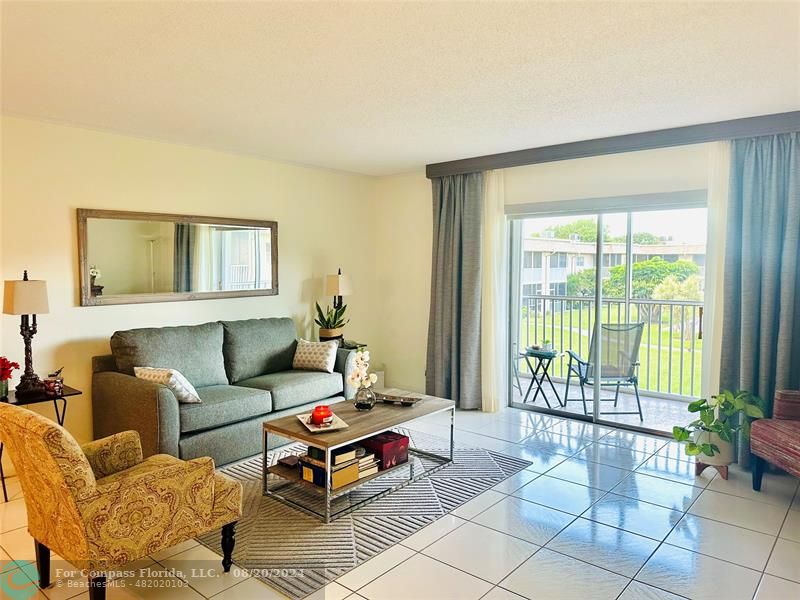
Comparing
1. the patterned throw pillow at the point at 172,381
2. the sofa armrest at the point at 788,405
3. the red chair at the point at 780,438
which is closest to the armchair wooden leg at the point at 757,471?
the red chair at the point at 780,438

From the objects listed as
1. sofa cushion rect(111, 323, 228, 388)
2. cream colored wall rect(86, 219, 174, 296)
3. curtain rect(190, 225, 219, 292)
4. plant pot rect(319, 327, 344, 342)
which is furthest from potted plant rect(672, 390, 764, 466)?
cream colored wall rect(86, 219, 174, 296)

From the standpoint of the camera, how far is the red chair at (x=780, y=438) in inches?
124

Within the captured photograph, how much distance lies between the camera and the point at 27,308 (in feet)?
11.0

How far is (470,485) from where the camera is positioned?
3.58 meters

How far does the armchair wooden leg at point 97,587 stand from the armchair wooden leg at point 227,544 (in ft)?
1.79

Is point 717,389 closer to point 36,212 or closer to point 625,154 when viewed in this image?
point 625,154

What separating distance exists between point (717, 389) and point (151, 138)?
191 inches

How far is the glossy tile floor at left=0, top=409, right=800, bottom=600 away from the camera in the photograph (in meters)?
2.43

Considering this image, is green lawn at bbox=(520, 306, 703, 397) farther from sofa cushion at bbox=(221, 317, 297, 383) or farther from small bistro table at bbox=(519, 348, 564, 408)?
sofa cushion at bbox=(221, 317, 297, 383)

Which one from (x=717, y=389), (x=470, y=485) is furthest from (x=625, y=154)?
(x=470, y=485)

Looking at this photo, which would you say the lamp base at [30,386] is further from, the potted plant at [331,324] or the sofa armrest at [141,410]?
the potted plant at [331,324]

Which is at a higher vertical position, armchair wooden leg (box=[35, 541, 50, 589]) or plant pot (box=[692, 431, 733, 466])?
plant pot (box=[692, 431, 733, 466])

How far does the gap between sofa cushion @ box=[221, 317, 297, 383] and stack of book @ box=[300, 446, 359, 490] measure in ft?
5.30

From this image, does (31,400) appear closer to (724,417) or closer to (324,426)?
(324,426)
